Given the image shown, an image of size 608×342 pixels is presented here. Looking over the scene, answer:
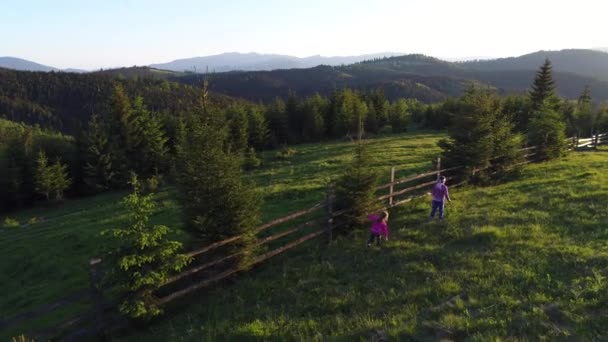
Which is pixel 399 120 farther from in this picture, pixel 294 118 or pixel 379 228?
pixel 379 228

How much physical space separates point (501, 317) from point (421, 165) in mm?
19521

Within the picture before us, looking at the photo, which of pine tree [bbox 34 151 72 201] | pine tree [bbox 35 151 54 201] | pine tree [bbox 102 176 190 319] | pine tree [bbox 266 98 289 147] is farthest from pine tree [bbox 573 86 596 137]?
pine tree [bbox 35 151 54 201]

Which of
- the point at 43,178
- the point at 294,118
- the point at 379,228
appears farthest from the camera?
the point at 294,118

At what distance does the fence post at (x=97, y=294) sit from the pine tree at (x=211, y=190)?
2454 millimetres

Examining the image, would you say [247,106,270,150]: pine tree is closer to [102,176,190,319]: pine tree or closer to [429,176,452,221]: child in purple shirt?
[429,176,452,221]: child in purple shirt

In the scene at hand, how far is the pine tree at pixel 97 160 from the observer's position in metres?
39.0

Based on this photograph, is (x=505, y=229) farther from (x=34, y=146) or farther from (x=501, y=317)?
(x=34, y=146)

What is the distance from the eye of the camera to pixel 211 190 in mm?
10250

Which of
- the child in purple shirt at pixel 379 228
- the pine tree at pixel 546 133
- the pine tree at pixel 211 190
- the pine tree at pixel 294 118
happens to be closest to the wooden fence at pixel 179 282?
the pine tree at pixel 211 190

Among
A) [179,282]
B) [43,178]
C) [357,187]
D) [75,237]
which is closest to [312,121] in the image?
[43,178]

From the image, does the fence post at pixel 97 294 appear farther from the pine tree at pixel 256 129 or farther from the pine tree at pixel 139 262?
the pine tree at pixel 256 129

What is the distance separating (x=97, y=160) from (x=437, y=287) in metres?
38.1

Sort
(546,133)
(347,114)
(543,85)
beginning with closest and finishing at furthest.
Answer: (546,133) < (543,85) < (347,114)

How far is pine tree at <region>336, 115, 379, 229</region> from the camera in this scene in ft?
44.1
